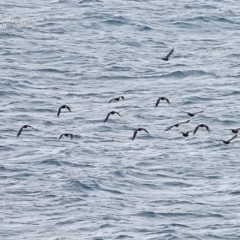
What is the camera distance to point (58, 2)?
304 ft

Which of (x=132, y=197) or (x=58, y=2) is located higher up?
(x=132, y=197)

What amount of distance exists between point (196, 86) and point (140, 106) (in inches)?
234

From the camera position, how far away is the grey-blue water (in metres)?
46.8

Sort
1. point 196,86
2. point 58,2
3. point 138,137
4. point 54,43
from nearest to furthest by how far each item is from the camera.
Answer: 1. point 138,137
2. point 196,86
3. point 54,43
4. point 58,2

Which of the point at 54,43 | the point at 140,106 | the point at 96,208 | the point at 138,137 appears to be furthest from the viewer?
the point at 54,43

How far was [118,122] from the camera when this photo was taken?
60062 mm

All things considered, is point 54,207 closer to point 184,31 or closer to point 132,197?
point 132,197

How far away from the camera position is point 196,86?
6719 cm

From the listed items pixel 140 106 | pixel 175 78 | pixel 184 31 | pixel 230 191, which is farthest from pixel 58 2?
pixel 230 191

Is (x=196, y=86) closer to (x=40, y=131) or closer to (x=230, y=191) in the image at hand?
(x=40, y=131)

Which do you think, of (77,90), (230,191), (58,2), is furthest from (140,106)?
(58,2)

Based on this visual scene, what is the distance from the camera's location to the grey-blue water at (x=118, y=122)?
1843 inches

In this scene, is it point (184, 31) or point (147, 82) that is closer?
point (147, 82)

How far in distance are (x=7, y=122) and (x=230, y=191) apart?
1439 cm
